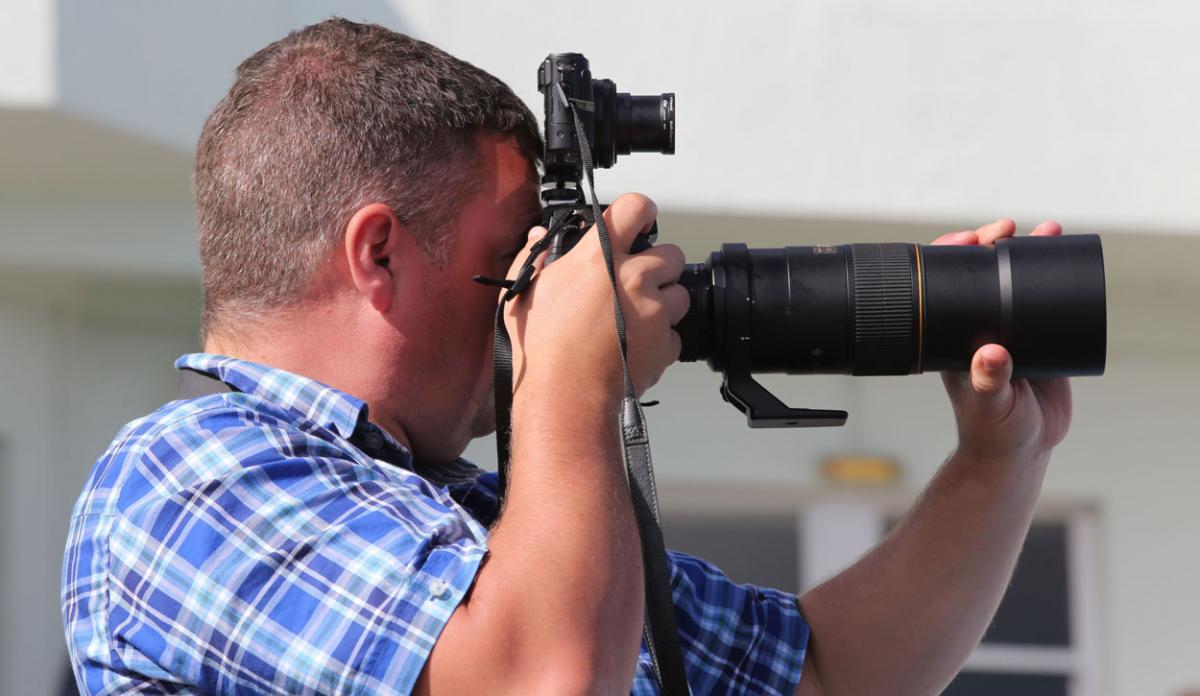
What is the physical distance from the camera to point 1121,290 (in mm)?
4945

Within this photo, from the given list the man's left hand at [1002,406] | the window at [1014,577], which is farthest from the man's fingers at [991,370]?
the window at [1014,577]

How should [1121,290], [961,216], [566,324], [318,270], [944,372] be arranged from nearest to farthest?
[566,324]
[318,270]
[944,372]
[961,216]
[1121,290]

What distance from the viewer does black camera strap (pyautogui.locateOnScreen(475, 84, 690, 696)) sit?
146cm

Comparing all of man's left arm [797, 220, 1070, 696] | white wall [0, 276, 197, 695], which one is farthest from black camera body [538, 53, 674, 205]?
white wall [0, 276, 197, 695]

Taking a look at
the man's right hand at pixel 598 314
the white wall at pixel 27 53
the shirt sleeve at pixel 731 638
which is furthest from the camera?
the white wall at pixel 27 53

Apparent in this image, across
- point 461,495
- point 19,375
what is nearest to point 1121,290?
point 19,375

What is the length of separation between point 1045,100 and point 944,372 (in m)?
2.85

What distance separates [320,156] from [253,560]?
0.48 meters

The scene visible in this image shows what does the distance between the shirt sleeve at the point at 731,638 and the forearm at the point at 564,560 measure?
460 mm

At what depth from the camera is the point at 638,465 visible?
4.86ft

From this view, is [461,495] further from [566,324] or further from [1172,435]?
[1172,435]

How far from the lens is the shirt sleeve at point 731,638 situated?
183 cm

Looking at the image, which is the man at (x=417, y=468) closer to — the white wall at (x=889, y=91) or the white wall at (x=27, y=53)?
the white wall at (x=27, y=53)

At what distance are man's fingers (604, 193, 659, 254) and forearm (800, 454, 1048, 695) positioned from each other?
22.5 inches
